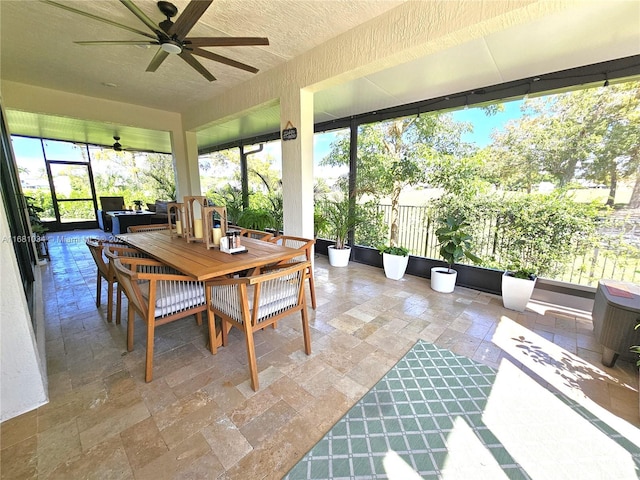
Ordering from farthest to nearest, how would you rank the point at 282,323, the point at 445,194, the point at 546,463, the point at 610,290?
the point at 445,194 → the point at 282,323 → the point at 610,290 → the point at 546,463

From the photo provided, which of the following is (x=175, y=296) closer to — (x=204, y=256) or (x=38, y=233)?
(x=204, y=256)

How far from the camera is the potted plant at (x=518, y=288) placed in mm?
2713

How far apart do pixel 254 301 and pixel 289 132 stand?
2.23m

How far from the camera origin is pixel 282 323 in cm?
251

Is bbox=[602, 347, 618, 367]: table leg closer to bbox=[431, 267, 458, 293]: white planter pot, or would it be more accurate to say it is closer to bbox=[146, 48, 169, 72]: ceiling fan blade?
bbox=[431, 267, 458, 293]: white planter pot

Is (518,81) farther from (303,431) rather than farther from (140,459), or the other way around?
(140,459)

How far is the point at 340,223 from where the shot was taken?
426cm

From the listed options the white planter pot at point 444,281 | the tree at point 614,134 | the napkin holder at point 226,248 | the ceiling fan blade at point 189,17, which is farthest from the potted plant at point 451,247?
the ceiling fan blade at point 189,17

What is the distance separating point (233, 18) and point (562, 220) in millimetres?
3748

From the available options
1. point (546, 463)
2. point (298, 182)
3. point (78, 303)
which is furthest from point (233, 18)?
point (546, 463)

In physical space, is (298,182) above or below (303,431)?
above

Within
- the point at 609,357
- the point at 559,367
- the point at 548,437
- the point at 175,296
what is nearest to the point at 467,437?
the point at 548,437

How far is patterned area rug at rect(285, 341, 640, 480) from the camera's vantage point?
120cm

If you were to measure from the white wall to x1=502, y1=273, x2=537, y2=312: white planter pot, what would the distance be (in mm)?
3909
